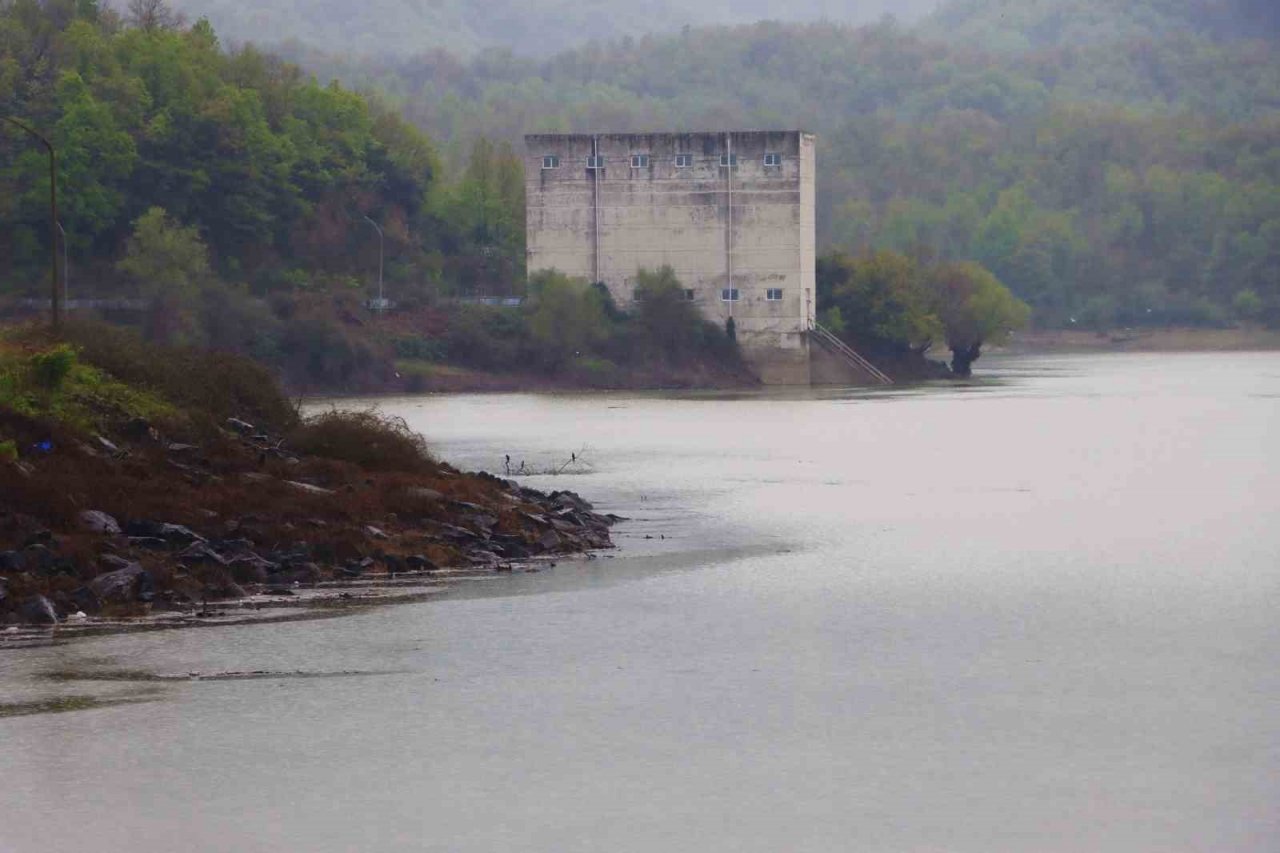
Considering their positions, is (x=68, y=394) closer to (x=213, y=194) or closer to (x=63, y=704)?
(x=63, y=704)

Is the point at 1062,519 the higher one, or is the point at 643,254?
the point at 643,254

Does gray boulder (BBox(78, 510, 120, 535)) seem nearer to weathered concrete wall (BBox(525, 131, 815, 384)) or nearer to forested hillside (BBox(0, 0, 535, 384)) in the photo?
forested hillside (BBox(0, 0, 535, 384))

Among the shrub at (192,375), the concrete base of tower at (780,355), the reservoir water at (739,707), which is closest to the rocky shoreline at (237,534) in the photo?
the shrub at (192,375)

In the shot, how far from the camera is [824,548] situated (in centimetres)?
3472

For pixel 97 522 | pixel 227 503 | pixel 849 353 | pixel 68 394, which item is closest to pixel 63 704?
pixel 97 522

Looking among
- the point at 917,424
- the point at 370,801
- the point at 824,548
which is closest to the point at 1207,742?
the point at 370,801

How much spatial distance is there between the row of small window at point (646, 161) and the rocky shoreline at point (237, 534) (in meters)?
72.4

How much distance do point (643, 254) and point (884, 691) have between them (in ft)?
285

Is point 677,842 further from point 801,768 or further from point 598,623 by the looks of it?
point 598,623

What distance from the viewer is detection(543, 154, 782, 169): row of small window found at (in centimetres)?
10638

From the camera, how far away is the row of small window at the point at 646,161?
10638 centimetres

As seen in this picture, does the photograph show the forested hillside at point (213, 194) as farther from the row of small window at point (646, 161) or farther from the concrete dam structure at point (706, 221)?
the row of small window at point (646, 161)

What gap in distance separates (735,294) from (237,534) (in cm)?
7942

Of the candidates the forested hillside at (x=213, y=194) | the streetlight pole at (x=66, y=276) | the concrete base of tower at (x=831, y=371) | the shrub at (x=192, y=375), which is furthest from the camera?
the concrete base of tower at (x=831, y=371)
